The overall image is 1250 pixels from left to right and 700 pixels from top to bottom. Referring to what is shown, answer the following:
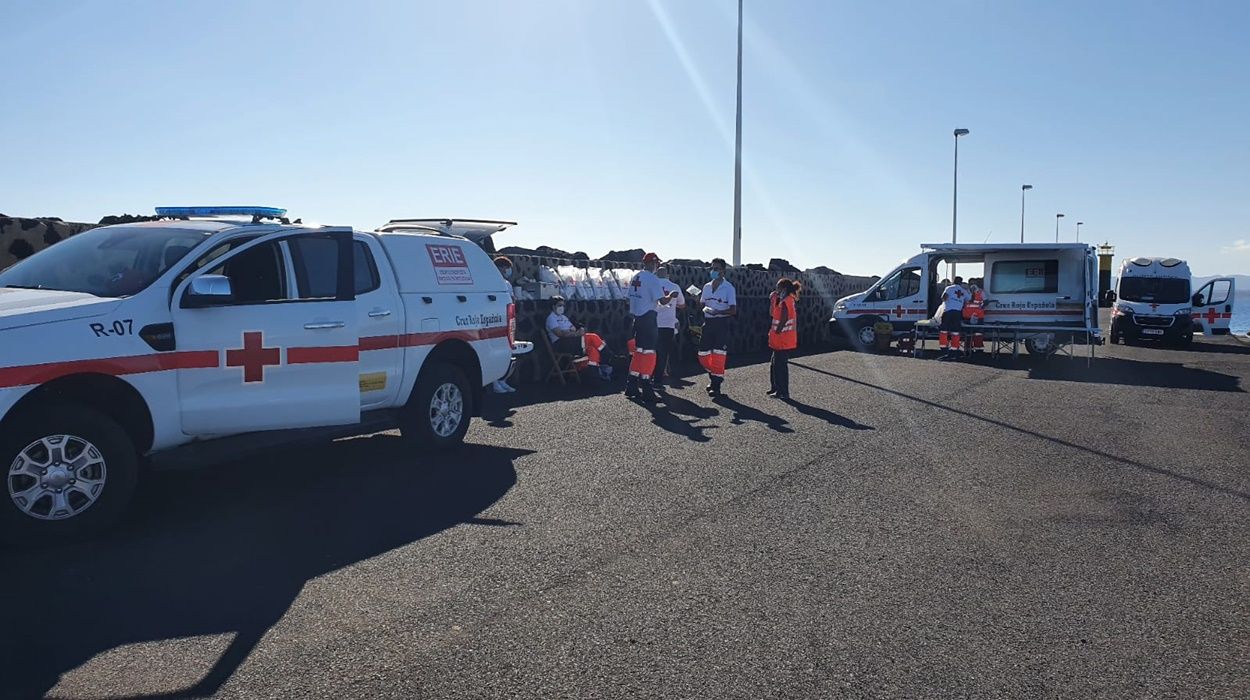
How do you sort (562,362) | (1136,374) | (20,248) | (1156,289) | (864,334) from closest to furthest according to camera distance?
1. (20,248)
2. (562,362)
3. (1136,374)
4. (864,334)
5. (1156,289)

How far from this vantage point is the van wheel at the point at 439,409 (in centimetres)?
873

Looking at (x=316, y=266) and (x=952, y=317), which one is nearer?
(x=316, y=266)

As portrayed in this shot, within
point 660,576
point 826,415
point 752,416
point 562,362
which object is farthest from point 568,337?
point 660,576

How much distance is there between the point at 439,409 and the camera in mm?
9008

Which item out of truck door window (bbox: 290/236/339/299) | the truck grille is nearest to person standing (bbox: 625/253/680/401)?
truck door window (bbox: 290/236/339/299)

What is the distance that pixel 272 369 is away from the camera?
7.07 metres

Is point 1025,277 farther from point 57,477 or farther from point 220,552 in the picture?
point 57,477

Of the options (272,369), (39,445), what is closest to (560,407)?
(272,369)

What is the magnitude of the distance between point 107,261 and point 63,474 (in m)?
1.72

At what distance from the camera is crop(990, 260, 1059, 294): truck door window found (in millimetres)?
22516

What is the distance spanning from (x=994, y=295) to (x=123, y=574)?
70.1 feet

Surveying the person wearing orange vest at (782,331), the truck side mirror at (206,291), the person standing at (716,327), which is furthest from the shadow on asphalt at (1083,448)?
the truck side mirror at (206,291)

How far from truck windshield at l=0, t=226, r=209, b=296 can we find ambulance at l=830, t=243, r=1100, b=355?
64.1 feet

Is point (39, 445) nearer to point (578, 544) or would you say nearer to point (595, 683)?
point (578, 544)
